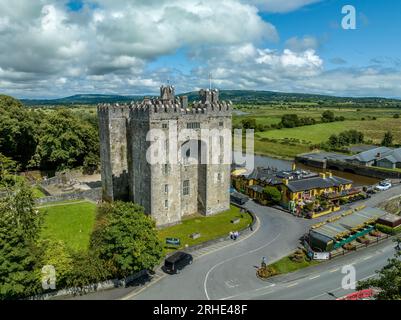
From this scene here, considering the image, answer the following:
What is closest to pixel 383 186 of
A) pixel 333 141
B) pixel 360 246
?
pixel 360 246

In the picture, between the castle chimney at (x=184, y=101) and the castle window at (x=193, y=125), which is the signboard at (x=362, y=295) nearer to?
the castle window at (x=193, y=125)

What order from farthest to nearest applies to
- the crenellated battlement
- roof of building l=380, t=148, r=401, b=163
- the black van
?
roof of building l=380, t=148, r=401, b=163 → the crenellated battlement → the black van

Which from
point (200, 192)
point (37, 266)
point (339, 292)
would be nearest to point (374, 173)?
point (200, 192)

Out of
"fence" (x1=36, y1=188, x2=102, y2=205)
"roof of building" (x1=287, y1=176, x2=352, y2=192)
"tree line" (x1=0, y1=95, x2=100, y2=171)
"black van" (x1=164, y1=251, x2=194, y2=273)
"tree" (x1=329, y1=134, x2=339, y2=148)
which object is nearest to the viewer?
"black van" (x1=164, y1=251, x2=194, y2=273)

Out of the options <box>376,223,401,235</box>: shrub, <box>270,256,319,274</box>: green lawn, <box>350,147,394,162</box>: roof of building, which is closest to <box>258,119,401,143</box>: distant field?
<box>350,147,394,162</box>: roof of building

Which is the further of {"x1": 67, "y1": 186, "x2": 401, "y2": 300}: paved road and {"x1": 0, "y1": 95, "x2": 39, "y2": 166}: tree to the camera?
{"x1": 0, "y1": 95, "x2": 39, "y2": 166}: tree

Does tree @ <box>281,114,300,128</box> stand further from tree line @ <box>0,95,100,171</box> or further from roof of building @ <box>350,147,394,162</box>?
tree line @ <box>0,95,100,171</box>

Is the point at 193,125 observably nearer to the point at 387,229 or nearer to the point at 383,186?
the point at 387,229

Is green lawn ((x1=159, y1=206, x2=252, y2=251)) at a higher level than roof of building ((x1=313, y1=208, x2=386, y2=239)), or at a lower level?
lower
